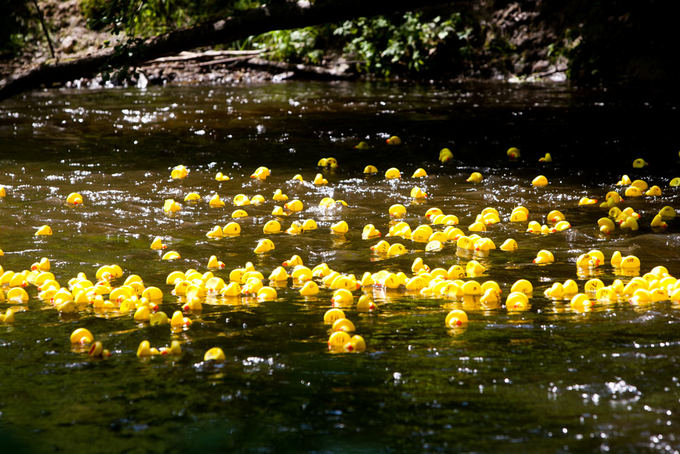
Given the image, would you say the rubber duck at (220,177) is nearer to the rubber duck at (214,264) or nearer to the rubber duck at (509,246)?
the rubber duck at (214,264)

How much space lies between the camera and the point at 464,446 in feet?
10.7

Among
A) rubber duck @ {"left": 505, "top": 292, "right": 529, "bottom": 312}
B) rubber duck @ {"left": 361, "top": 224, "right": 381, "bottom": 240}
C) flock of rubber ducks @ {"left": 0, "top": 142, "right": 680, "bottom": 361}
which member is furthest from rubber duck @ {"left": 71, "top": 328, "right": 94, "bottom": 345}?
rubber duck @ {"left": 361, "top": 224, "right": 381, "bottom": 240}

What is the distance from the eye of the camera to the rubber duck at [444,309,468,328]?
4.66 metres

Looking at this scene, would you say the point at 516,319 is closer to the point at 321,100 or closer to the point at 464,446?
the point at 464,446

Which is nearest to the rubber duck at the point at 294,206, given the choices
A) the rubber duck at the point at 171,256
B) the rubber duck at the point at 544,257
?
the rubber duck at the point at 171,256

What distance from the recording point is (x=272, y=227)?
7223 millimetres

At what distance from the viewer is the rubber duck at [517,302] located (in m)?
4.95

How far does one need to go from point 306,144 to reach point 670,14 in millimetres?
7882

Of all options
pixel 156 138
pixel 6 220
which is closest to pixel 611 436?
pixel 6 220

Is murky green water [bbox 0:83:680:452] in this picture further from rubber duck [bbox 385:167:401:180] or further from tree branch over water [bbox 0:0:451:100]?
tree branch over water [bbox 0:0:451:100]

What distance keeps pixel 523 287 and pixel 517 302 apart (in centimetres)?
34

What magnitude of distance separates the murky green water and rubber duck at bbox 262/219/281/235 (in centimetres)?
13

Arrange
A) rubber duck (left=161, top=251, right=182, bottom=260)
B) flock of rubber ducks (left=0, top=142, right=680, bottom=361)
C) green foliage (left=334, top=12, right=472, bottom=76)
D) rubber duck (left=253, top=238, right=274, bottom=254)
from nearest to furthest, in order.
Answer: flock of rubber ducks (left=0, top=142, right=680, bottom=361) < rubber duck (left=161, top=251, right=182, bottom=260) < rubber duck (left=253, top=238, right=274, bottom=254) < green foliage (left=334, top=12, right=472, bottom=76)

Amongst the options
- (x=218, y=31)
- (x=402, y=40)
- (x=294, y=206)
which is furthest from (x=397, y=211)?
(x=402, y=40)
